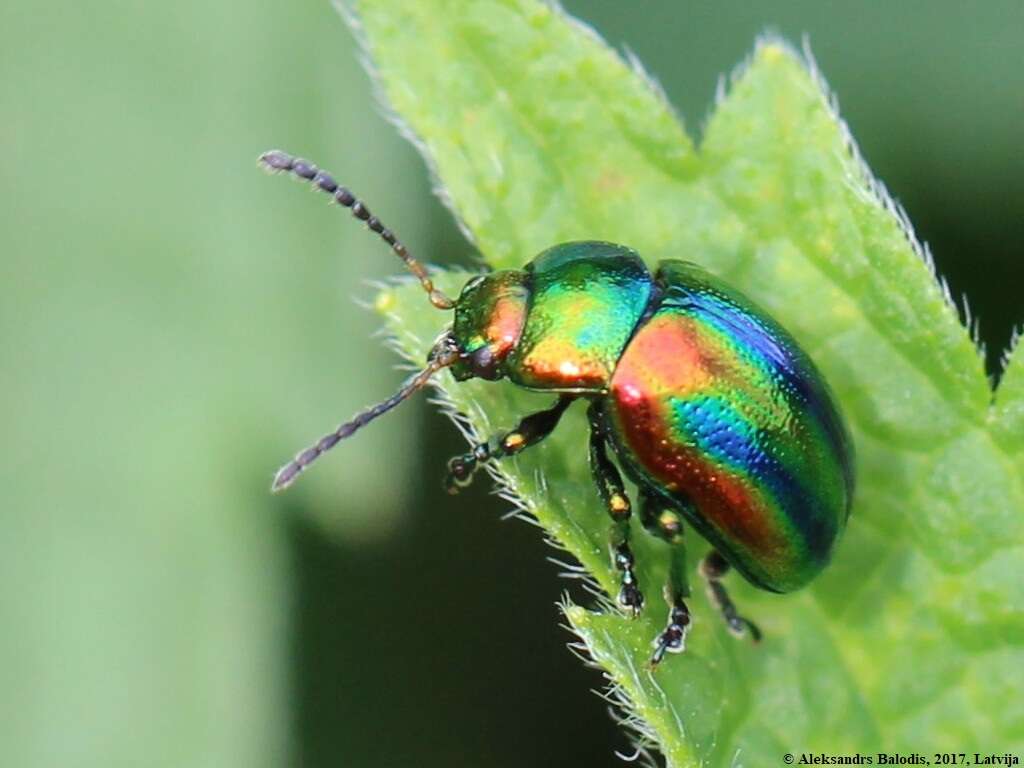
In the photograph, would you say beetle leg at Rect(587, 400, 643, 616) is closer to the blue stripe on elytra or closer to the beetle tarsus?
the beetle tarsus

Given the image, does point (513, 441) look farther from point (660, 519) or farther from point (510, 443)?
point (660, 519)

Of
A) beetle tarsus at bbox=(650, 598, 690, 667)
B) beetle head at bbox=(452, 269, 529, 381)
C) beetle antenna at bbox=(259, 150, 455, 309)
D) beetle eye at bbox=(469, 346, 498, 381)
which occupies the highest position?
beetle antenna at bbox=(259, 150, 455, 309)

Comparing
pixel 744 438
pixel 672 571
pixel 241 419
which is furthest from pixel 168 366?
pixel 744 438

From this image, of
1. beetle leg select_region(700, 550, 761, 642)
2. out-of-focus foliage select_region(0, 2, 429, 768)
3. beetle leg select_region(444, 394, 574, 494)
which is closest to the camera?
beetle leg select_region(444, 394, 574, 494)

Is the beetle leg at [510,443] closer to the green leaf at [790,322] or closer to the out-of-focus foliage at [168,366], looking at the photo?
the green leaf at [790,322]

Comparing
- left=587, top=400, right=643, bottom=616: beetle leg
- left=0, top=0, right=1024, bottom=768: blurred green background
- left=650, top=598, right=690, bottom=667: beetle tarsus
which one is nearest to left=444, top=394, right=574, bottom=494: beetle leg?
left=587, top=400, right=643, bottom=616: beetle leg

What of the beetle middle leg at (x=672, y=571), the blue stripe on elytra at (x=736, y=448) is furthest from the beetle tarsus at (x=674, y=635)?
the blue stripe on elytra at (x=736, y=448)
